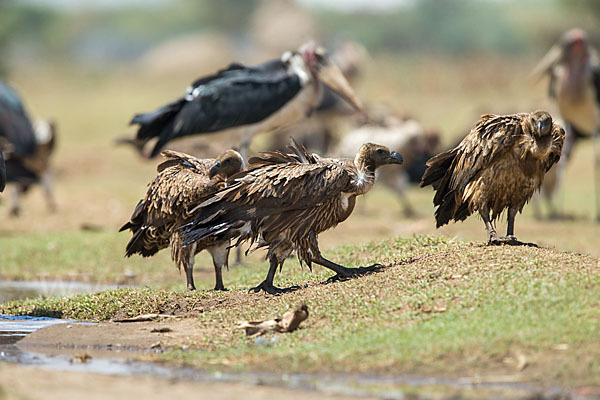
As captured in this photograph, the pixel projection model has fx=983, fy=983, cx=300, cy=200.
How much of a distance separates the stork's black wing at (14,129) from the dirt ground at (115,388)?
37.5ft

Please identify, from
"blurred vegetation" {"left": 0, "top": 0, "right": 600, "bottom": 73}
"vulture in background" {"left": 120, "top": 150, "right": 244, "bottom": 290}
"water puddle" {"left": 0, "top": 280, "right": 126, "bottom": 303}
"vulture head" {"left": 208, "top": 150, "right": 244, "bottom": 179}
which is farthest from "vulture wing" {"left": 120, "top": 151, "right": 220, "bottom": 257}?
"blurred vegetation" {"left": 0, "top": 0, "right": 600, "bottom": 73}

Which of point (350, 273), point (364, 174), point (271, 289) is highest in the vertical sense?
point (364, 174)

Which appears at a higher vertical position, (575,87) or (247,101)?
(575,87)

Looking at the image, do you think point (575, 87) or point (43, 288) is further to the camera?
point (575, 87)

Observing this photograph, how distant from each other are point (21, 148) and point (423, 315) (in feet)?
37.1

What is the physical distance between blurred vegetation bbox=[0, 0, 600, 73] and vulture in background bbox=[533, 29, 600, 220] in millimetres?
28803

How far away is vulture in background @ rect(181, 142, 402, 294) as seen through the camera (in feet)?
26.4

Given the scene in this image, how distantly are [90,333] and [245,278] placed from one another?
288cm

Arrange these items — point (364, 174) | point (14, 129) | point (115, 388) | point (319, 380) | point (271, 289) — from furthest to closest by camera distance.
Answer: point (14, 129)
point (364, 174)
point (271, 289)
point (319, 380)
point (115, 388)

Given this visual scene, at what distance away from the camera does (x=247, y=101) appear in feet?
44.1

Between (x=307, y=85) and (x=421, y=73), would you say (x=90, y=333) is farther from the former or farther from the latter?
(x=421, y=73)

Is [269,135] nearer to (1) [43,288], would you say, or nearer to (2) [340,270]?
(1) [43,288]

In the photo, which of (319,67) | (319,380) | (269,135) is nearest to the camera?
(319,380)

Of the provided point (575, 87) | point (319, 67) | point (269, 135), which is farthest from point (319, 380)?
point (269, 135)
